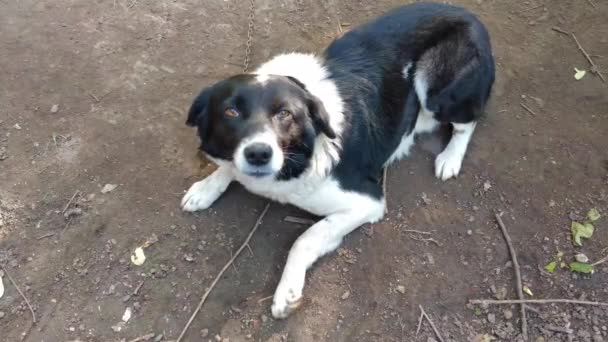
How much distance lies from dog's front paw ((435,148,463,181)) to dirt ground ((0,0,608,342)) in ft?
0.27

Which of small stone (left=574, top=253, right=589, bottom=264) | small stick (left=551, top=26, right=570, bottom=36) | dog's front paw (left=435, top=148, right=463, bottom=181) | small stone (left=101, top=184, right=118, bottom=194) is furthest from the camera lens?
small stick (left=551, top=26, right=570, bottom=36)

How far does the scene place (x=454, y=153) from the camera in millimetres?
4027

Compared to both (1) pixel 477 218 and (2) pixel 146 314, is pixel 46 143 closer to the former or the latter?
(2) pixel 146 314

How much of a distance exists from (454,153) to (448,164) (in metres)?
0.11

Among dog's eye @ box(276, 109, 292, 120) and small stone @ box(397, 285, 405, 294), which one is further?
small stone @ box(397, 285, 405, 294)

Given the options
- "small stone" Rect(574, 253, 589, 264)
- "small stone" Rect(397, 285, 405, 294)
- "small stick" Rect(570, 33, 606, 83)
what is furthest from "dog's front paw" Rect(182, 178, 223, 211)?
"small stick" Rect(570, 33, 606, 83)

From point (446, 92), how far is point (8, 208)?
129 inches

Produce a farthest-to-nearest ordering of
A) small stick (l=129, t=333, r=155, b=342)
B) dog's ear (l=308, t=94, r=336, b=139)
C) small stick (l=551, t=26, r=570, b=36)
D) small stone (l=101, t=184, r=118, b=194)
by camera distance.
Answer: small stick (l=551, t=26, r=570, b=36) < small stone (l=101, t=184, r=118, b=194) < small stick (l=129, t=333, r=155, b=342) < dog's ear (l=308, t=94, r=336, b=139)

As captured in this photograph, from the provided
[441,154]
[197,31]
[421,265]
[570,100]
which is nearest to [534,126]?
[570,100]

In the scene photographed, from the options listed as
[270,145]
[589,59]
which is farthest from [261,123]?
[589,59]

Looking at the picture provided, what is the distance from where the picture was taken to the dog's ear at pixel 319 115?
3143 mm

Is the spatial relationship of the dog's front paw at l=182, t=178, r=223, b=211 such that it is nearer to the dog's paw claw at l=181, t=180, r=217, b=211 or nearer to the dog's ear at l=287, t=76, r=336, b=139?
the dog's paw claw at l=181, t=180, r=217, b=211

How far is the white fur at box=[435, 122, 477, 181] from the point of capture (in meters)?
3.98

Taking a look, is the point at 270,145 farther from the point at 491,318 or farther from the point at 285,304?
the point at 491,318
